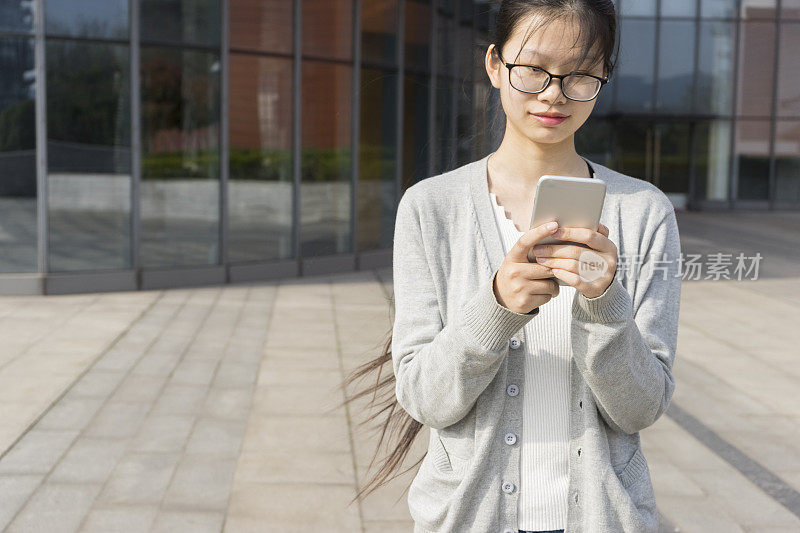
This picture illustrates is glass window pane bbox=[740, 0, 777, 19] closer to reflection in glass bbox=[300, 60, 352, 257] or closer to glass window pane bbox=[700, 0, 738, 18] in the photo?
glass window pane bbox=[700, 0, 738, 18]

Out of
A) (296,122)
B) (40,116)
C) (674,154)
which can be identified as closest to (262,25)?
(296,122)

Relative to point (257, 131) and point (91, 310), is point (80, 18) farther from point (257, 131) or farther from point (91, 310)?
point (91, 310)

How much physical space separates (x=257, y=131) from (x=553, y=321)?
1088cm

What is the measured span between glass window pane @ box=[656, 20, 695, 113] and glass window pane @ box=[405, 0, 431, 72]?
15.0m

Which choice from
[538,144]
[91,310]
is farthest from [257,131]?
[538,144]

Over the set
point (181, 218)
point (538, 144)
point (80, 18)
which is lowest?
point (181, 218)

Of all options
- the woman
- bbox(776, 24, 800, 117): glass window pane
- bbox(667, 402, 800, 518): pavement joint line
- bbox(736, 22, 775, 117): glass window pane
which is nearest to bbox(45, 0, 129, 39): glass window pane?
bbox(667, 402, 800, 518): pavement joint line

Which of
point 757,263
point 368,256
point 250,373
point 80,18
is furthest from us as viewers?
point 757,263

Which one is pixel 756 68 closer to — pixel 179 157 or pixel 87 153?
pixel 179 157

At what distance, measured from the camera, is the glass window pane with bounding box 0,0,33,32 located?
10508 mm

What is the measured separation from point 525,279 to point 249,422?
473 cm

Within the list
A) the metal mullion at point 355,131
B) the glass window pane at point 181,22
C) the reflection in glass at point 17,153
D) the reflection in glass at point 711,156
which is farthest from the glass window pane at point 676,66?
the reflection in glass at point 17,153

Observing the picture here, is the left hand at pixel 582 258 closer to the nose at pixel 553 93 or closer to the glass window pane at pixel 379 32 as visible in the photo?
the nose at pixel 553 93

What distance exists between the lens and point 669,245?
1806 mm
